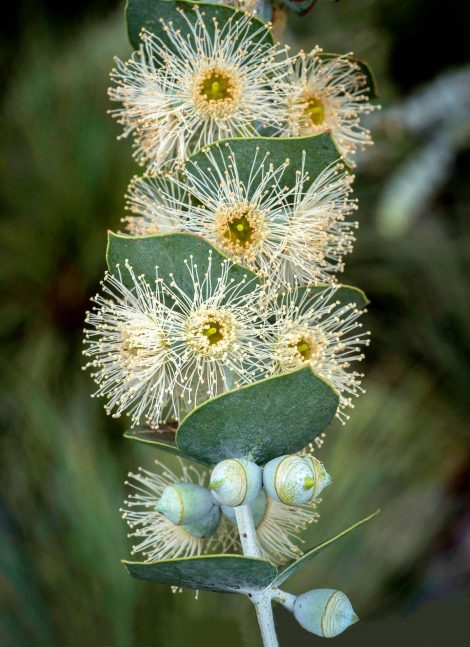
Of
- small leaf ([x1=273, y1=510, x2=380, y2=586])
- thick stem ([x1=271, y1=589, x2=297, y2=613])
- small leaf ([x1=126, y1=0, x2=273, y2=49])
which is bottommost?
thick stem ([x1=271, y1=589, x2=297, y2=613])

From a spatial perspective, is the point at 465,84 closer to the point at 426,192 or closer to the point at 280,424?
the point at 426,192

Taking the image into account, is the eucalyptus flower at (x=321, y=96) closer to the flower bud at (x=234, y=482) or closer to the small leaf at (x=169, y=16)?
the small leaf at (x=169, y=16)

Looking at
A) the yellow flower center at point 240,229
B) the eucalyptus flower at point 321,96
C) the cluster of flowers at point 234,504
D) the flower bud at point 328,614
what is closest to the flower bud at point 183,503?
the cluster of flowers at point 234,504

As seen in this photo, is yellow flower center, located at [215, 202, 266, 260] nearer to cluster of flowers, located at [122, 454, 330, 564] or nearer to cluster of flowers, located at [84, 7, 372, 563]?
cluster of flowers, located at [84, 7, 372, 563]

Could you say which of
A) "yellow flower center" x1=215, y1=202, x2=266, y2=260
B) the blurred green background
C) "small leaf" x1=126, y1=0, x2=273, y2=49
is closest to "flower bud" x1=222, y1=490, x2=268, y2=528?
"yellow flower center" x1=215, y1=202, x2=266, y2=260

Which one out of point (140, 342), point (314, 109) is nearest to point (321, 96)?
point (314, 109)

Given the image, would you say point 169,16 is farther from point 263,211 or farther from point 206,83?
point 263,211
